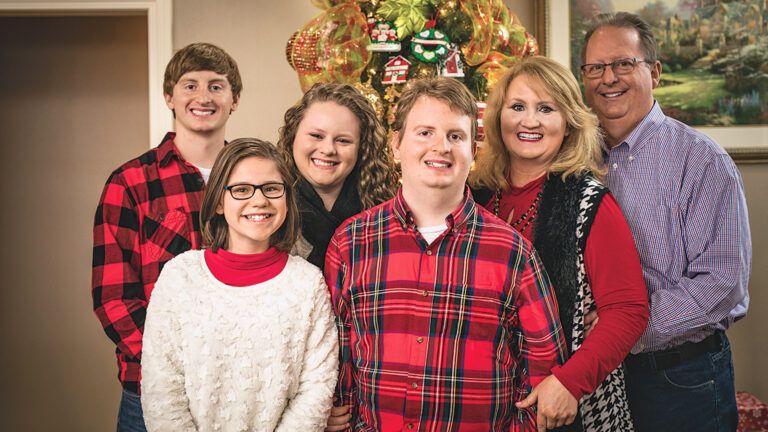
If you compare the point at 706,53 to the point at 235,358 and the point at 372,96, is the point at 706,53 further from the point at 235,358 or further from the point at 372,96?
the point at 235,358

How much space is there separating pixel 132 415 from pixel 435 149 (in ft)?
3.66

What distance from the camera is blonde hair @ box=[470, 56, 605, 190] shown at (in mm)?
1845

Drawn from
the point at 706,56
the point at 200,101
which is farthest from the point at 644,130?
the point at 706,56

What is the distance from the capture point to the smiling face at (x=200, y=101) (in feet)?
6.84

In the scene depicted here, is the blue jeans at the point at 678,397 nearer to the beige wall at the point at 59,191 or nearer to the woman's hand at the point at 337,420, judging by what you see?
the woman's hand at the point at 337,420

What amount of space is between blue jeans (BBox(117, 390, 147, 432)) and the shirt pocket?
386 mm

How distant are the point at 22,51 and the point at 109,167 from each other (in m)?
0.87

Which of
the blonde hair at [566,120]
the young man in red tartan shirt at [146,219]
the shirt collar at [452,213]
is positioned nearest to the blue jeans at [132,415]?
the young man in red tartan shirt at [146,219]

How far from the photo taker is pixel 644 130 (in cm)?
212

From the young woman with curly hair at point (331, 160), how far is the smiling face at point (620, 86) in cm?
70

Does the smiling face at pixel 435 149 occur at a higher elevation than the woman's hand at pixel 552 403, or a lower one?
higher

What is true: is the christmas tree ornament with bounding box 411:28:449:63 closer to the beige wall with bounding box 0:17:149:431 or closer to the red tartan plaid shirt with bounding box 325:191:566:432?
the red tartan plaid shirt with bounding box 325:191:566:432

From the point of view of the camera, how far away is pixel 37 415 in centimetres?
427

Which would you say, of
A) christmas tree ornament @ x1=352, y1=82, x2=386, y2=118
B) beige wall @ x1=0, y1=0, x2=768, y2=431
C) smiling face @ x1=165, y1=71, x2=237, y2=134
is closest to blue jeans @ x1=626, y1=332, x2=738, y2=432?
christmas tree ornament @ x1=352, y1=82, x2=386, y2=118
